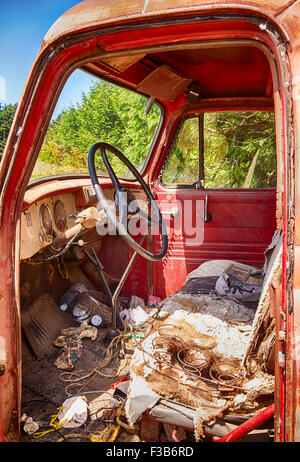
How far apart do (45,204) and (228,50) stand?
153 centimetres

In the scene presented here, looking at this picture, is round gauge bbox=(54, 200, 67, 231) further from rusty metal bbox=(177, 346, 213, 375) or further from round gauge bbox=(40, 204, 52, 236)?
rusty metal bbox=(177, 346, 213, 375)

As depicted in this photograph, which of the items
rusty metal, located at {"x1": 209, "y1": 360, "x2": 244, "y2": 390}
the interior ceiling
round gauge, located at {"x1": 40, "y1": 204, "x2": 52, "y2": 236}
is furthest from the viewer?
round gauge, located at {"x1": 40, "y1": 204, "x2": 52, "y2": 236}

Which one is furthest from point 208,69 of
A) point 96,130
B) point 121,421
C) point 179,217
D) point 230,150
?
point 121,421

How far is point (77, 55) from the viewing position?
4.73 ft

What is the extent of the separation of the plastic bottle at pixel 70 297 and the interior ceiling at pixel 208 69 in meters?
1.64

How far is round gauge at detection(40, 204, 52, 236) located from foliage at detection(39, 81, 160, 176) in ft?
1.10

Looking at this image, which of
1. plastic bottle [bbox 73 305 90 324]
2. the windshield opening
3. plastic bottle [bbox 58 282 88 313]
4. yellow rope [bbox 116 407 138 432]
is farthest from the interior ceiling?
yellow rope [bbox 116 407 138 432]

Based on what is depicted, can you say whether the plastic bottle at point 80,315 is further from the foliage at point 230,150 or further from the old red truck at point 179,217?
the foliage at point 230,150

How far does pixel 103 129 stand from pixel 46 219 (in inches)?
85.5

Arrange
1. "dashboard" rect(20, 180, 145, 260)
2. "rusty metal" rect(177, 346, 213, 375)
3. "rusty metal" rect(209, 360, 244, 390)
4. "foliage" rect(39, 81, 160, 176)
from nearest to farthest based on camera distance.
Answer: "rusty metal" rect(209, 360, 244, 390)
"rusty metal" rect(177, 346, 213, 375)
"dashboard" rect(20, 180, 145, 260)
"foliage" rect(39, 81, 160, 176)

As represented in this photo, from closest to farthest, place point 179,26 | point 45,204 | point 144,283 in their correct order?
point 179,26 → point 45,204 → point 144,283

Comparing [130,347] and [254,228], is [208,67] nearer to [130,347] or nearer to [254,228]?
[254,228]

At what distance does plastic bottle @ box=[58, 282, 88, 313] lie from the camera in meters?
2.93
